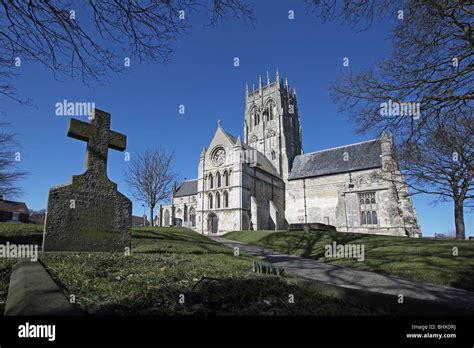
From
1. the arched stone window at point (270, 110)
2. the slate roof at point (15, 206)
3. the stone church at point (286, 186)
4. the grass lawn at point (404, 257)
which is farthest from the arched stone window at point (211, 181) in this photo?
the slate roof at point (15, 206)

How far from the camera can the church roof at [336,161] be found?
35.1 meters

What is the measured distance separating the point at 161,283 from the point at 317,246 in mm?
15064

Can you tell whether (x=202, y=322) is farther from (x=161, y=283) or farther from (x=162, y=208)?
(x=162, y=208)

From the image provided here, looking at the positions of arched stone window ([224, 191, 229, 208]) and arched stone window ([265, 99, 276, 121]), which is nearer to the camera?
arched stone window ([224, 191, 229, 208])

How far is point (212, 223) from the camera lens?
3584cm

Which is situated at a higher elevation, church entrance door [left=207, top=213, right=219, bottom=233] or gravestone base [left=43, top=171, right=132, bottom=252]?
gravestone base [left=43, top=171, right=132, bottom=252]

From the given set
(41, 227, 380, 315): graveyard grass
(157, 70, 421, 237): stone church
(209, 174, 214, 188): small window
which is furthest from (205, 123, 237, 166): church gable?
(41, 227, 380, 315): graveyard grass

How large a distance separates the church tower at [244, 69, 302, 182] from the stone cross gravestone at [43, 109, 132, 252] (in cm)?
3700

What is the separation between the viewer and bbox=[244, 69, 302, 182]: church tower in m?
44.4

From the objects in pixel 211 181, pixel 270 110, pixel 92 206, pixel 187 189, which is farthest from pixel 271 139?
pixel 92 206

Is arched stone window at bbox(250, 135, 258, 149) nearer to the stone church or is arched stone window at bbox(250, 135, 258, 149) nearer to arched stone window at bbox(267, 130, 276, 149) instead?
the stone church

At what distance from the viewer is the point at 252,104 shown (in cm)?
5056

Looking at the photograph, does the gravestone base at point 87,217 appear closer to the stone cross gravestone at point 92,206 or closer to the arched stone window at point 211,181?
the stone cross gravestone at point 92,206

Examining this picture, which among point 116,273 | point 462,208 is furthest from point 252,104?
point 116,273
